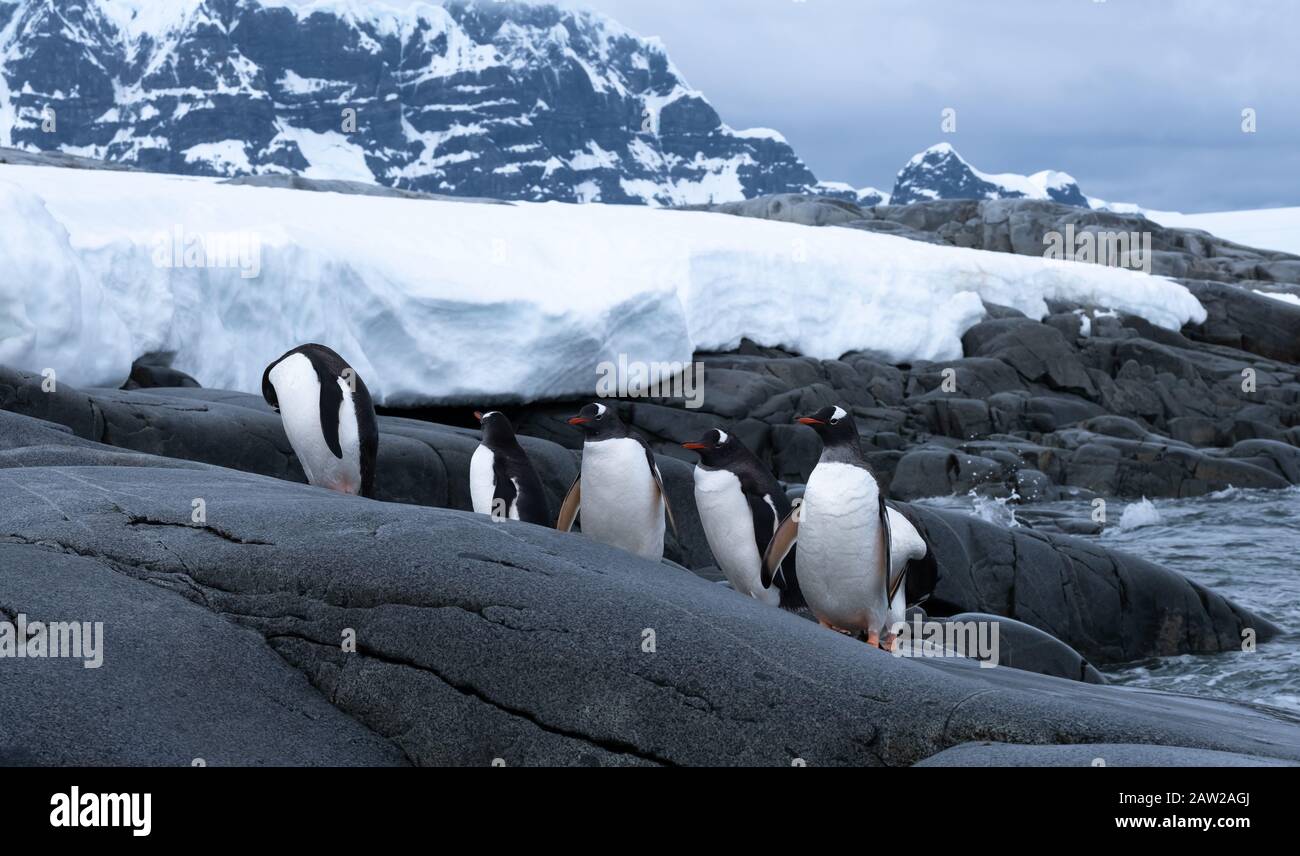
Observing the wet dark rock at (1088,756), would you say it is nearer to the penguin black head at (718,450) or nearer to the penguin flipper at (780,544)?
the penguin flipper at (780,544)

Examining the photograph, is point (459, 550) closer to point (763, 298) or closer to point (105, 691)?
point (105, 691)

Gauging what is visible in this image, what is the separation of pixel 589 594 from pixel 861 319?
18.4 m

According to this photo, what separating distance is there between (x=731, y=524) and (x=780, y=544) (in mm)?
546

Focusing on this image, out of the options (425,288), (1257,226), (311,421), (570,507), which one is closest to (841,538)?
Answer: (570,507)

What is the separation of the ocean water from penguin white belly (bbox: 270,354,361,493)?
6.15m

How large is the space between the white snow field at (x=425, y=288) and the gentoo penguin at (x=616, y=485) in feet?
20.7

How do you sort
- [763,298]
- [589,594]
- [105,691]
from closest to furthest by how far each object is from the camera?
[105,691], [589,594], [763,298]

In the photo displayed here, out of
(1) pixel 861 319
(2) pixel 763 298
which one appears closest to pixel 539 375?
(2) pixel 763 298

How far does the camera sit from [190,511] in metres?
4.76

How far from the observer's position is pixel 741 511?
6637 millimetres

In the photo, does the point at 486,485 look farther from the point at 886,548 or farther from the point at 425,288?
the point at 425,288

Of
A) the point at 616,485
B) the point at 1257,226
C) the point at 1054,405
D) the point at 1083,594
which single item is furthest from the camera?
the point at 1257,226

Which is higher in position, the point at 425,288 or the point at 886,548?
the point at 425,288
